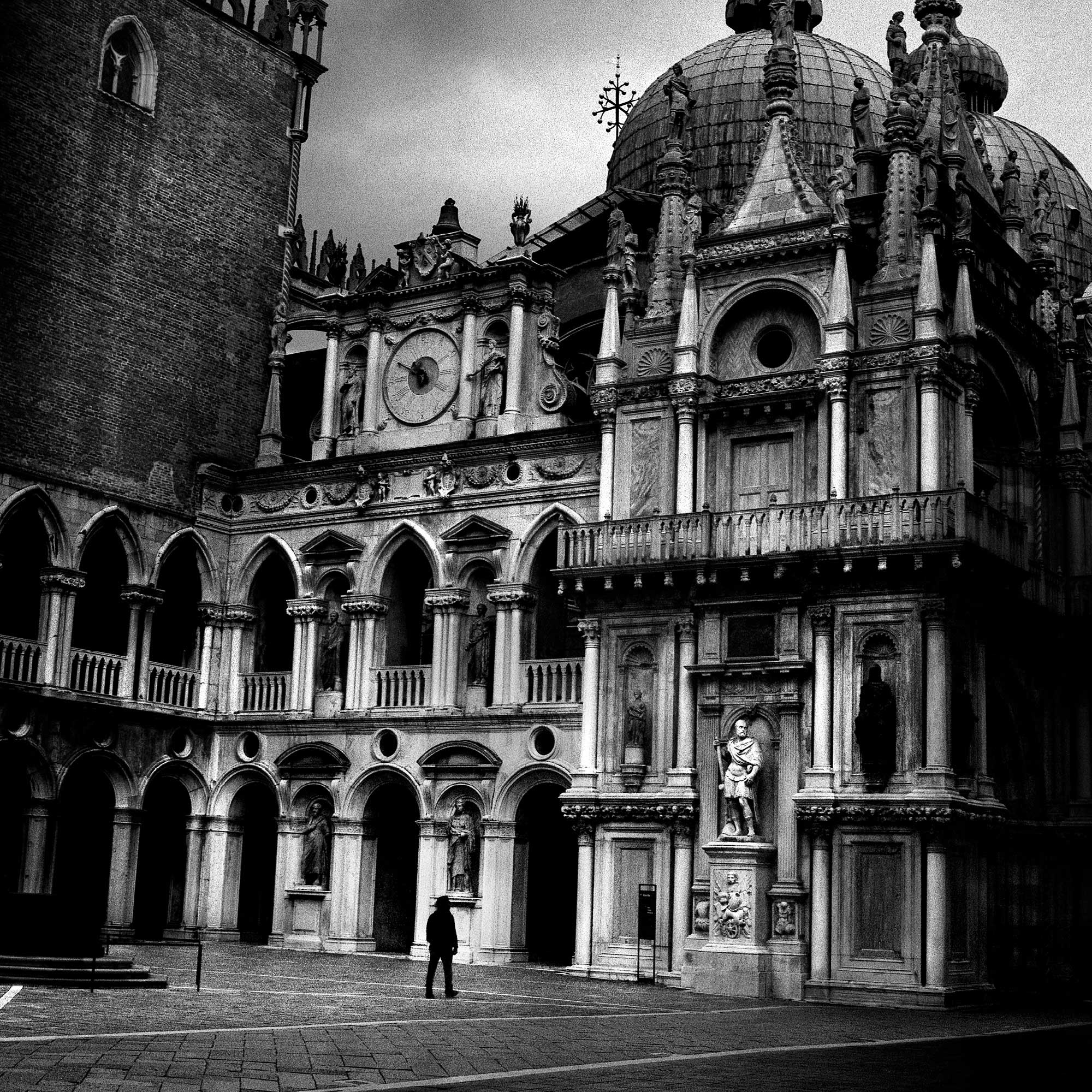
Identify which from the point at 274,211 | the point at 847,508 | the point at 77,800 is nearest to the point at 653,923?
the point at 847,508

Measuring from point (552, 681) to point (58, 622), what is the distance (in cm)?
959

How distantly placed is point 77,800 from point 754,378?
16005 mm

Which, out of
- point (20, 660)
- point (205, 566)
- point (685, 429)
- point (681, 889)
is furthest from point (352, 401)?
point (681, 889)

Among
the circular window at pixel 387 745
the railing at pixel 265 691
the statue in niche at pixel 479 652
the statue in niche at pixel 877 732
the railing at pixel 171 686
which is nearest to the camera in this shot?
the statue in niche at pixel 877 732

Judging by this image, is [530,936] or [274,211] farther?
[274,211]

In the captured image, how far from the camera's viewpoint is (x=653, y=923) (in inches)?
1129

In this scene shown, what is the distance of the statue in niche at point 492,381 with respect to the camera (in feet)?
116

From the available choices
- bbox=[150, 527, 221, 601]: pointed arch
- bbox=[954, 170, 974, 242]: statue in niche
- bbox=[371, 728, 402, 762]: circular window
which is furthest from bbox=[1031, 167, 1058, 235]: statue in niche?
bbox=[150, 527, 221, 601]: pointed arch

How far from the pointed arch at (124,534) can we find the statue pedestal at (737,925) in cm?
1387

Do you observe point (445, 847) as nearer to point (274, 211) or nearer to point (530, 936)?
point (530, 936)

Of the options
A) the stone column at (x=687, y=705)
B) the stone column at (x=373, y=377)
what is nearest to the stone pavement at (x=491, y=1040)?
the stone column at (x=687, y=705)

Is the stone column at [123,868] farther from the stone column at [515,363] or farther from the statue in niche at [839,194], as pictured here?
the statue in niche at [839,194]

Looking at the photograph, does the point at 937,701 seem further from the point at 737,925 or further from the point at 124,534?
the point at 124,534

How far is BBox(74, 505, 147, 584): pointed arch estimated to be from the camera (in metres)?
35.2
